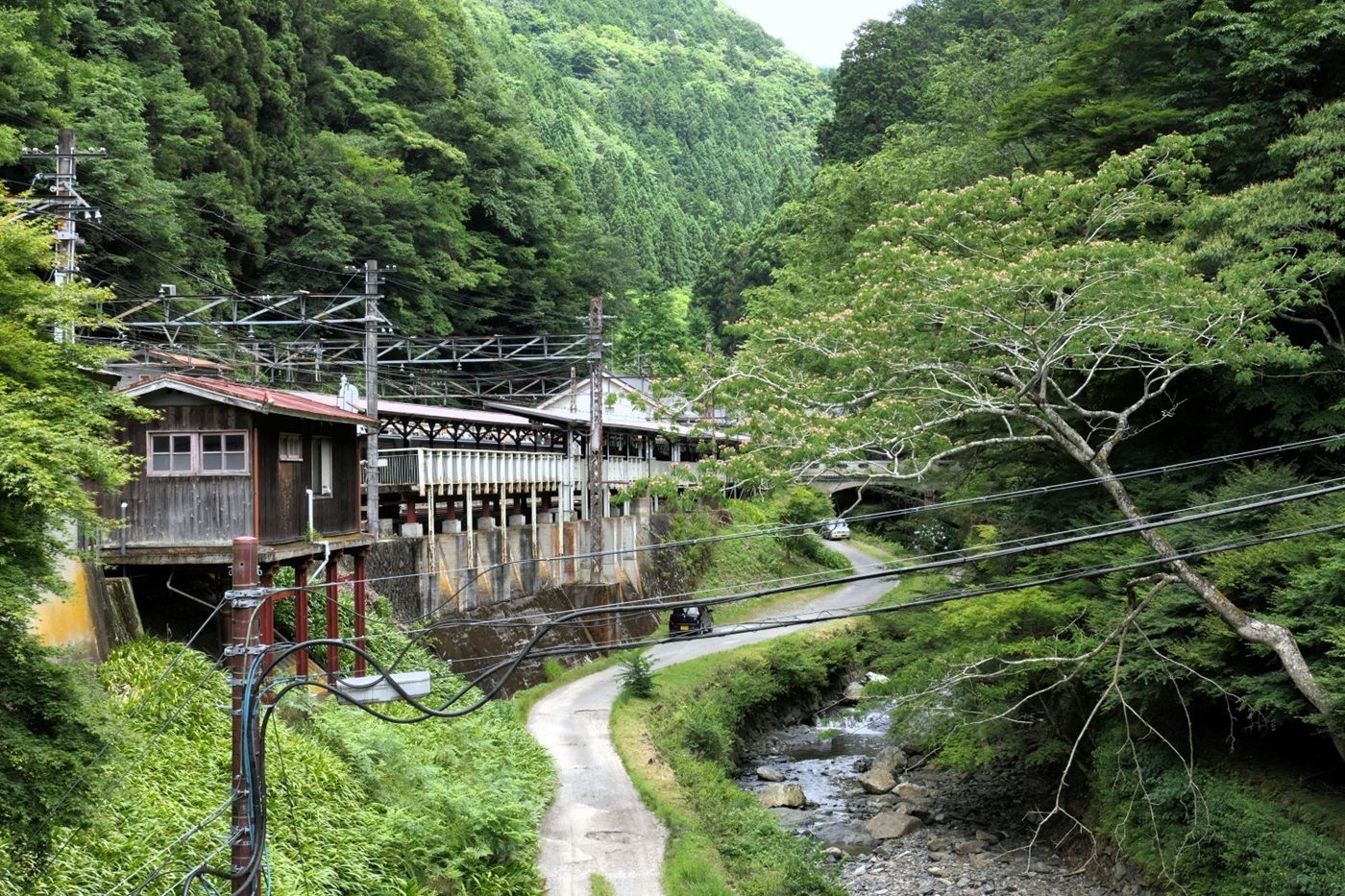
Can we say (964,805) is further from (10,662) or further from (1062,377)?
(10,662)

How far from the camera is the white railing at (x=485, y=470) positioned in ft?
87.4

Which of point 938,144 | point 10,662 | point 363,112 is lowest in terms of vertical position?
point 10,662

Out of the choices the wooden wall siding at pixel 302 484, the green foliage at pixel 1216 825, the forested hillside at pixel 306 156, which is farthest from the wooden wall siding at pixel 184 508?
the green foliage at pixel 1216 825

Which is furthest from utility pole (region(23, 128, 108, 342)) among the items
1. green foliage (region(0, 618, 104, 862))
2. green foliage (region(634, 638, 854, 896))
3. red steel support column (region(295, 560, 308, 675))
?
green foliage (region(634, 638, 854, 896))

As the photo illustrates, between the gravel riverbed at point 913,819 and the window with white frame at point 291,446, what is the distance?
11.1m

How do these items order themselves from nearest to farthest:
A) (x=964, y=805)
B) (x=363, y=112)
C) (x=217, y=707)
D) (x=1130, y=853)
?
(x=217, y=707) → (x=1130, y=853) → (x=964, y=805) → (x=363, y=112)

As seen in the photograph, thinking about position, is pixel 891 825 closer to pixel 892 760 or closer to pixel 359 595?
pixel 892 760

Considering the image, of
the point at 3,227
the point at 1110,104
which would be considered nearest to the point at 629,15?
the point at 1110,104

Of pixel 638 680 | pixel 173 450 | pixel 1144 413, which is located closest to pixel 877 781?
pixel 638 680

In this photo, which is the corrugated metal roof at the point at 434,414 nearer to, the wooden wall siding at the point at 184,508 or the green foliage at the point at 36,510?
the wooden wall siding at the point at 184,508

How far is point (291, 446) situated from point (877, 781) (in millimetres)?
14958

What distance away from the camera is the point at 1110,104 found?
21922 mm

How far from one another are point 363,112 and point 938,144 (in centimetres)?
2506

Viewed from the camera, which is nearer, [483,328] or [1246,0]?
[1246,0]
